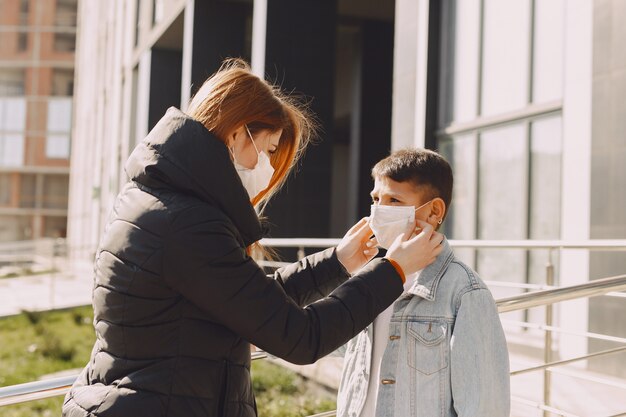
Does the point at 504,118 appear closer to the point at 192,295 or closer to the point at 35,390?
the point at 35,390

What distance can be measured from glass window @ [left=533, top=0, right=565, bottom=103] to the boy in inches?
226

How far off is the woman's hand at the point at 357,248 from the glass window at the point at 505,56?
20.1 ft

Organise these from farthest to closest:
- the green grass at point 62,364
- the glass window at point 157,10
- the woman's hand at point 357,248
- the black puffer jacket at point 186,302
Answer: the glass window at point 157,10, the green grass at point 62,364, the woman's hand at point 357,248, the black puffer jacket at point 186,302

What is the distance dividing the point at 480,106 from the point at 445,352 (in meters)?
7.27

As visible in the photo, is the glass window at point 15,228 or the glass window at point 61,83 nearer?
the glass window at point 15,228

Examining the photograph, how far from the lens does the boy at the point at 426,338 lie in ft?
6.39

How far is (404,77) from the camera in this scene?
388 inches

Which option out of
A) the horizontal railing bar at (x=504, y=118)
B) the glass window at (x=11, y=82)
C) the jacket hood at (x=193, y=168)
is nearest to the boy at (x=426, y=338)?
the jacket hood at (x=193, y=168)

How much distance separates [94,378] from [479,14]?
8174 millimetres

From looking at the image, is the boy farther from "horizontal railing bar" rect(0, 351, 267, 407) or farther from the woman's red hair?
"horizontal railing bar" rect(0, 351, 267, 407)

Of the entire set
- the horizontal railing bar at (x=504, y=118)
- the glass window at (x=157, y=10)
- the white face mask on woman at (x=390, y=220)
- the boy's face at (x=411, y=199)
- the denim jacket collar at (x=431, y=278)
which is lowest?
the denim jacket collar at (x=431, y=278)

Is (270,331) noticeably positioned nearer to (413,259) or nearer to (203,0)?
(413,259)

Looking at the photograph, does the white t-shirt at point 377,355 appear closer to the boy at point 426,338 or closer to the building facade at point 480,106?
the boy at point 426,338

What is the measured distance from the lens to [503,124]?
841 centimetres
